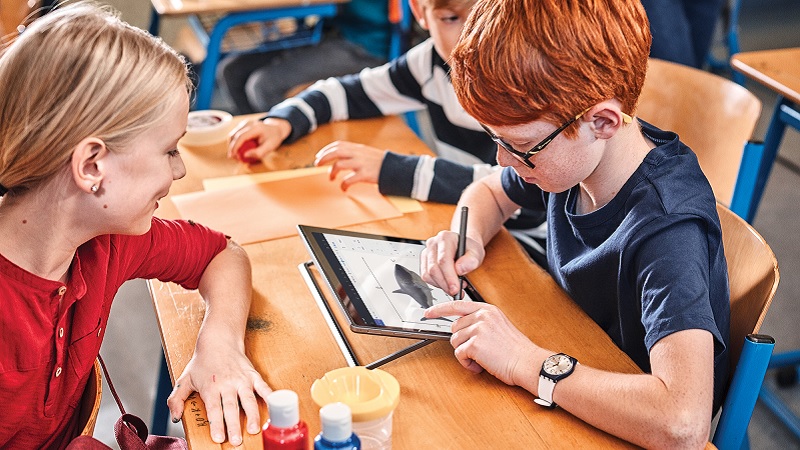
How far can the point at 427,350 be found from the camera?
109 centimetres

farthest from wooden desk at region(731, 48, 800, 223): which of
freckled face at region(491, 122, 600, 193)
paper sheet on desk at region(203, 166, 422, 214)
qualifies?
freckled face at region(491, 122, 600, 193)

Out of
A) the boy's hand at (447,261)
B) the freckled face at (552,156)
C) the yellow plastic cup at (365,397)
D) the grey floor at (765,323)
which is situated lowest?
the grey floor at (765,323)

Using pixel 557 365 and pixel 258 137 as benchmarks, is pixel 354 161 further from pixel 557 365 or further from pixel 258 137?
pixel 557 365

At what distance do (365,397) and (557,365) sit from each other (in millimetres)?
291

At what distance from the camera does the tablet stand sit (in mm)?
1069

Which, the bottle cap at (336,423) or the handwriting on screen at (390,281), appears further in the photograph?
the handwriting on screen at (390,281)

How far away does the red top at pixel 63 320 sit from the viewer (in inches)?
38.7

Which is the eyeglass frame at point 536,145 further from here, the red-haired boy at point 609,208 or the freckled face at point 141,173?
the freckled face at point 141,173

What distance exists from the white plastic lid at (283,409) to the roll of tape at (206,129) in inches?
41.3

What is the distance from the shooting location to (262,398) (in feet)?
3.28

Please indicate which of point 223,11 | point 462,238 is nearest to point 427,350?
point 462,238

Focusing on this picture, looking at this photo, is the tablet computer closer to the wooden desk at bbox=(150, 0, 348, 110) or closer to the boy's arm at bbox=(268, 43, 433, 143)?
the boy's arm at bbox=(268, 43, 433, 143)

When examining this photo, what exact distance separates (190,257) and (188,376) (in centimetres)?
24

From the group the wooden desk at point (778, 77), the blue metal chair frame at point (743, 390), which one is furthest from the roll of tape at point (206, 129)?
the wooden desk at point (778, 77)
